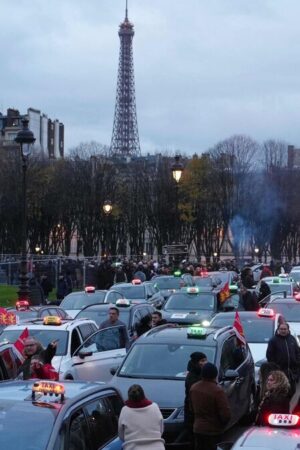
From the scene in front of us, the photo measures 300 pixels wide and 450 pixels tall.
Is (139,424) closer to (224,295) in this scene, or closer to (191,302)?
(191,302)

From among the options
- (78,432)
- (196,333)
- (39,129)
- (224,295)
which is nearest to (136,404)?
(78,432)

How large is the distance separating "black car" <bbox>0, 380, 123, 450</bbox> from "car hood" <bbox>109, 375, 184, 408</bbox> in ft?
11.8

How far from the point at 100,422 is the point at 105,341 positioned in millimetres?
8942

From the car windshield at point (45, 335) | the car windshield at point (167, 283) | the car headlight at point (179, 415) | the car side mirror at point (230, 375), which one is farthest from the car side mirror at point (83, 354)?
the car windshield at point (167, 283)

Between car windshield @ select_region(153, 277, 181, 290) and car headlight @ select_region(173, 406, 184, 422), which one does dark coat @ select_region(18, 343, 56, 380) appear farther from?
car windshield @ select_region(153, 277, 181, 290)

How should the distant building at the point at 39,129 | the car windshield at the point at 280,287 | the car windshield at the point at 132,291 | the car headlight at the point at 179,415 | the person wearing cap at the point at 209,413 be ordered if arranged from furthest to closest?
the distant building at the point at 39,129 → the car windshield at the point at 280,287 → the car windshield at the point at 132,291 → the car headlight at the point at 179,415 → the person wearing cap at the point at 209,413

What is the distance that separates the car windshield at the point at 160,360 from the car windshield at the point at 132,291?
53.3 ft

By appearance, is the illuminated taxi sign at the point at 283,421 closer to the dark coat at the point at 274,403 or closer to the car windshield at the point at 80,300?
the dark coat at the point at 274,403

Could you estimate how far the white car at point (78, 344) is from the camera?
50.7 ft

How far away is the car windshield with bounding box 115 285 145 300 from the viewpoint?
29797mm

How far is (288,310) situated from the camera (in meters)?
22.1

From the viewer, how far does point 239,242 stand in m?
83.6

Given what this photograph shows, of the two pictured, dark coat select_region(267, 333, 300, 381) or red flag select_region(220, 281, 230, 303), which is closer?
dark coat select_region(267, 333, 300, 381)

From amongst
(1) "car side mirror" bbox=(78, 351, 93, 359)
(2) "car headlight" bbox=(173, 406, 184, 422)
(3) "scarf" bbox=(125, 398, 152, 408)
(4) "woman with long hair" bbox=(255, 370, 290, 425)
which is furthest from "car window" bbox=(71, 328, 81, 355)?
(3) "scarf" bbox=(125, 398, 152, 408)
